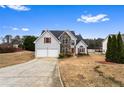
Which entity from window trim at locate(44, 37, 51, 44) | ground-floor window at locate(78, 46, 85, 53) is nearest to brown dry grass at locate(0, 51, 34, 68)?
window trim at locate(44, 37, 51, 44)

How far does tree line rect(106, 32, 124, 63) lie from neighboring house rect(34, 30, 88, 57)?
280cm

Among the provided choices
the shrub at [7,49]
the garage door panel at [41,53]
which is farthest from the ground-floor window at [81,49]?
the shrub at [7,49]

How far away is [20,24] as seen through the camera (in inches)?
856

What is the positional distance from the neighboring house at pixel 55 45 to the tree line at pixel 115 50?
110 inches

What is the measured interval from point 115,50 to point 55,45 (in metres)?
8.08

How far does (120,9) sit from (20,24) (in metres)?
7.76

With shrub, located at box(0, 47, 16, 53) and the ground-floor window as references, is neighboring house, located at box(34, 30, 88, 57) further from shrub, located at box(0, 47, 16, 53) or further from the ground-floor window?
shrub, located at box(0, 47, 16, 53)

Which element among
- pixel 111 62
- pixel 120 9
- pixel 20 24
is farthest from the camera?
pixel 111 62

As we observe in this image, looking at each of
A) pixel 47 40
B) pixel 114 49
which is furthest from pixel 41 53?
pixel 114 49

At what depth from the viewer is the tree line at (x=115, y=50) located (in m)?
25.7

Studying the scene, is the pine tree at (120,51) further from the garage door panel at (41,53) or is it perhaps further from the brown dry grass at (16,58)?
the brown dry grass at (16,58)
